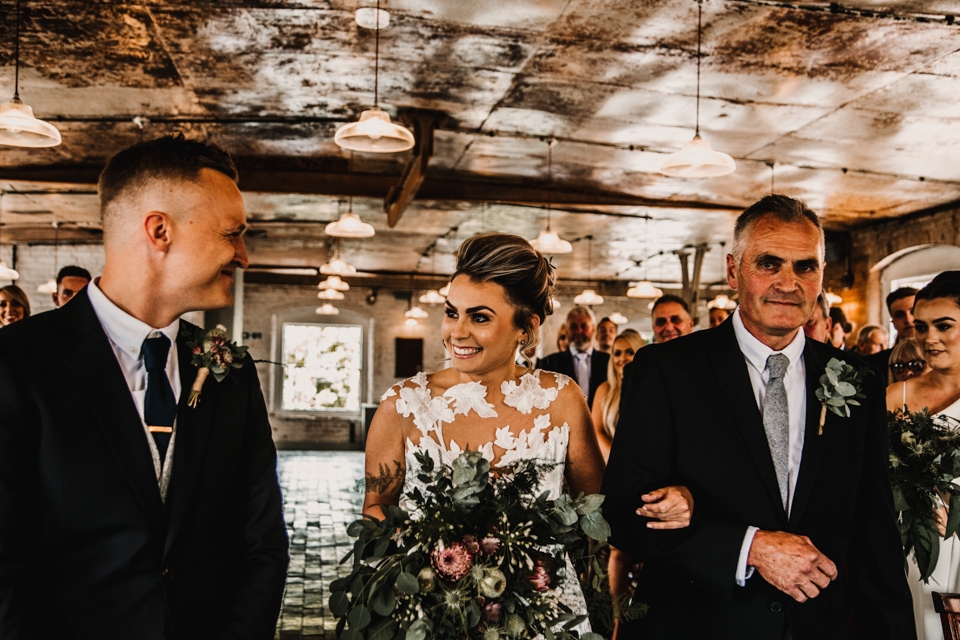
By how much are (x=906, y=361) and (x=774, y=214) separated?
280 centimetres

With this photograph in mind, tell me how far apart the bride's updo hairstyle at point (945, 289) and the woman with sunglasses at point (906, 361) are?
3.13ft

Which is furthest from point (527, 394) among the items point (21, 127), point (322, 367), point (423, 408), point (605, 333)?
point (322, 367)

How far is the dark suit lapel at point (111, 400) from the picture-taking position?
1.72m

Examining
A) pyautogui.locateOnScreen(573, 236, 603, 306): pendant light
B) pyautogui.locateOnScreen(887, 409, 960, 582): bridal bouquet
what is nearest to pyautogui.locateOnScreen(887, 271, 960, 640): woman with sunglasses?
pyautogui.locateOnScreen(887, 409, 960, 582): bridal bouquet

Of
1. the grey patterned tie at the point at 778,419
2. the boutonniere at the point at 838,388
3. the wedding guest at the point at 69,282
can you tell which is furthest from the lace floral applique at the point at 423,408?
the wedding guest at the point at 69,282

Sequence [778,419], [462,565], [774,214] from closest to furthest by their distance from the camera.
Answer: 1. [462,565]
2. [778,419]
3. [774,214]

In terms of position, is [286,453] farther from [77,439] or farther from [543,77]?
[77,439]

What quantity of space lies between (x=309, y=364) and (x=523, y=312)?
65.9 ft

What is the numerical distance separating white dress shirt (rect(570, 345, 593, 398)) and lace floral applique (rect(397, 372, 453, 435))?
188 inches

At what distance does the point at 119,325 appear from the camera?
1.84 m

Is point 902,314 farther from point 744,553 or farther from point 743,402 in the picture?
point 744,553

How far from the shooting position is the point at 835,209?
12383 mm

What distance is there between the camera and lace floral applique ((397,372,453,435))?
2582mm

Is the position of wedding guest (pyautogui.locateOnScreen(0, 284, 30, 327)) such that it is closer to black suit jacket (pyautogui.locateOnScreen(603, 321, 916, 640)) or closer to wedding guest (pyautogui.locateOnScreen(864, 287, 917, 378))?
black suit jacket (pyautogui.locateOnScreen(603, 321, 916, 640))
